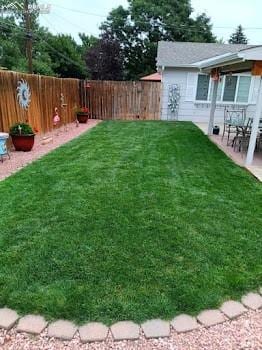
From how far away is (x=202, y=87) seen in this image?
45.7ft

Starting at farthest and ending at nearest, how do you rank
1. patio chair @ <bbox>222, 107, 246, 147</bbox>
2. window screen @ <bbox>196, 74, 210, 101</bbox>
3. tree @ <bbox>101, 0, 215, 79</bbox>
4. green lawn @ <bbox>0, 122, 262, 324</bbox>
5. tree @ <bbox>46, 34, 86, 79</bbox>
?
tree @ <bbox>101, 0, 215, 79</bbox> < tree @ <bbox>46, 34, 86, 79</bbox> < window screen @ <bbox>196, 74, 210, 101</bbox> < patio chair @ <bbox>222, 107, 246, 147</bbox> < green lawn @ <bbox>0, 122, 262, 324</bbox>

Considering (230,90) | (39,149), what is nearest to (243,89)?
(230,90)

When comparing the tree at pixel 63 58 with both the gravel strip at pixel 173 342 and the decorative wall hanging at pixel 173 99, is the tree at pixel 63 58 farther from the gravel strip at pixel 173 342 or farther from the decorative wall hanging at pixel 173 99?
the gravel strip at pixel 173 342

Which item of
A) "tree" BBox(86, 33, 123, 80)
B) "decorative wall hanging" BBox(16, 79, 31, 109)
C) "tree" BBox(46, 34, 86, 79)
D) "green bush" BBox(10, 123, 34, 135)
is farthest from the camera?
"tree" BBox(46, 34, 86, 79)

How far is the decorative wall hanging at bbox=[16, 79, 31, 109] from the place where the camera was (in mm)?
7836

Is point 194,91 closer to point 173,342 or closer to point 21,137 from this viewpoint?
point 21,137

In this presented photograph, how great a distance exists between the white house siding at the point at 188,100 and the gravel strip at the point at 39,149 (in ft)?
13.4

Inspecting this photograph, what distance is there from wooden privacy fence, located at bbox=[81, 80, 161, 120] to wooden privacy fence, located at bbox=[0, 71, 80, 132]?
2.34ft

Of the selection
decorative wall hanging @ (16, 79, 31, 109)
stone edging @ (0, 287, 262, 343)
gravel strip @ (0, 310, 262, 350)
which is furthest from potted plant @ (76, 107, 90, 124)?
gravel strip @ (0, 310, 262, 350)

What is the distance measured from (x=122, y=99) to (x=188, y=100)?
9.37ft

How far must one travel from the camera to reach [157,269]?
2777 millimetres

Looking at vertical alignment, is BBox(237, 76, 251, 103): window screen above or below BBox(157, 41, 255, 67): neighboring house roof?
below

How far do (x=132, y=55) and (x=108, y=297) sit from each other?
27605mm

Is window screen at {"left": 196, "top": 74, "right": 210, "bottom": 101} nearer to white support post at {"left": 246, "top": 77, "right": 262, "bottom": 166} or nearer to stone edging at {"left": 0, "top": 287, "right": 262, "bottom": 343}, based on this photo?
white support post at {"left": 246, "top": 77, "right": 262, "bottom": 166}
